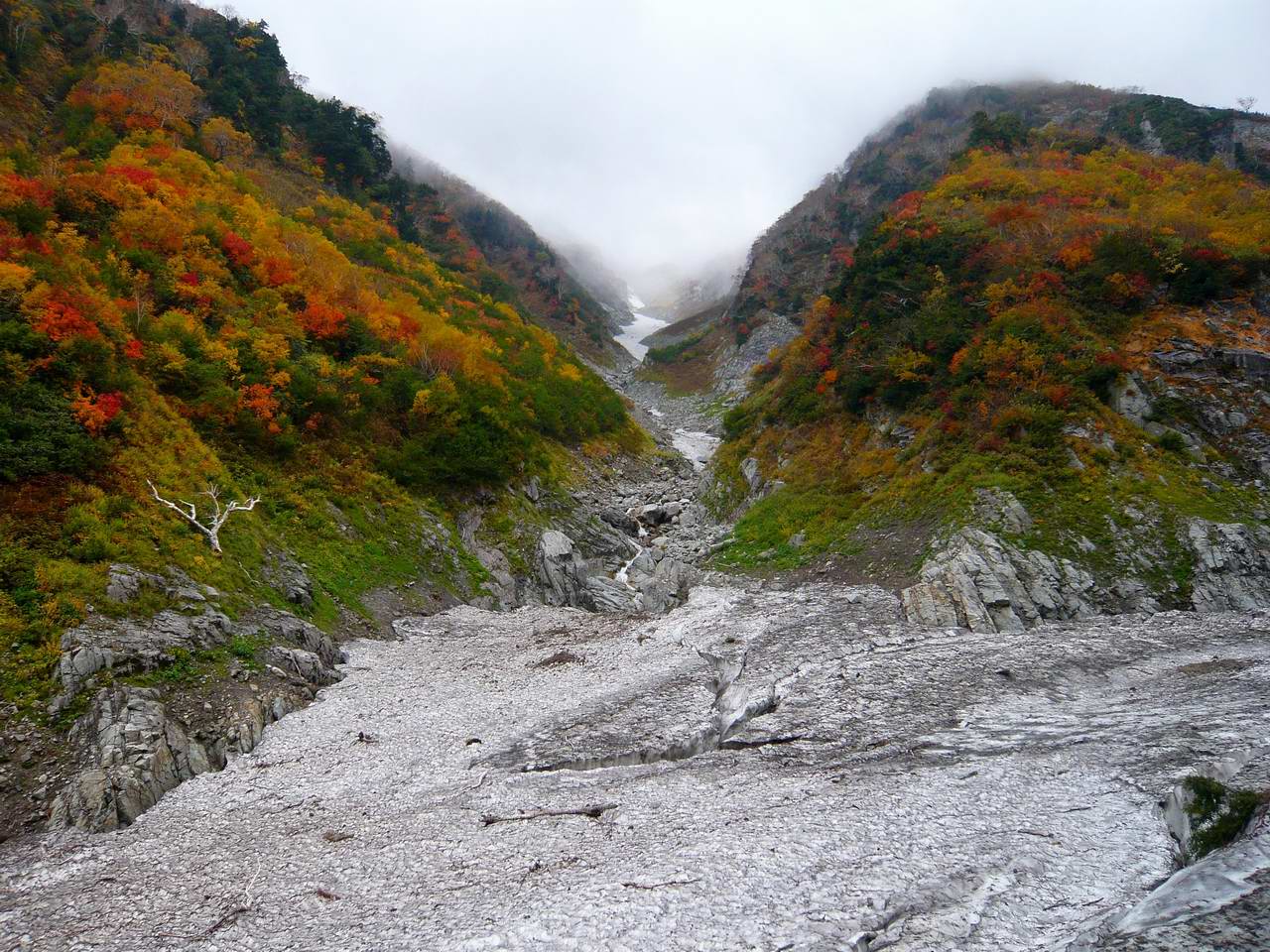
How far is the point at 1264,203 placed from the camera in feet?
119

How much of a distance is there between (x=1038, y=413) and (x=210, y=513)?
3129cm

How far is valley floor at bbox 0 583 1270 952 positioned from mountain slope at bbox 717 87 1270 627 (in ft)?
10.8

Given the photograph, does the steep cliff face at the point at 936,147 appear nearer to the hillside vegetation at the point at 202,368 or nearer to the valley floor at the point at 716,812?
the hillside vegetation at the point at 202,368

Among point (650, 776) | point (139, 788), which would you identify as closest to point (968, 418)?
point (650, 776)

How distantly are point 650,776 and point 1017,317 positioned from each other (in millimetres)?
27666

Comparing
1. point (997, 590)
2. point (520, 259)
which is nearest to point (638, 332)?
point (520, 259)

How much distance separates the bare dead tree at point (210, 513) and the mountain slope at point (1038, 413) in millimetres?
20659

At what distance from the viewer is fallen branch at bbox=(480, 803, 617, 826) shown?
11.7m

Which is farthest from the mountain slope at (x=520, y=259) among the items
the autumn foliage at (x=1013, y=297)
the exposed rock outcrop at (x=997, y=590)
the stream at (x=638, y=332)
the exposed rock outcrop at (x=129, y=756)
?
the exposed rock outcrop at (x=129, y=756)

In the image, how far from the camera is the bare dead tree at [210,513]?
740 inches

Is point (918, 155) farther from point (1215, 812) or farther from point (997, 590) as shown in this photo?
point (1215, 812)

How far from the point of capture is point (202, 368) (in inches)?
958

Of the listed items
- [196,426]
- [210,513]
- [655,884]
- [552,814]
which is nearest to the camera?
[655,884]

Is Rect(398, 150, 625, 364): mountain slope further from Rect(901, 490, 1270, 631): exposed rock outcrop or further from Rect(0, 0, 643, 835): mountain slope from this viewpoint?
Rect(901, 490, 1270, 631): exposed rock outcrop
